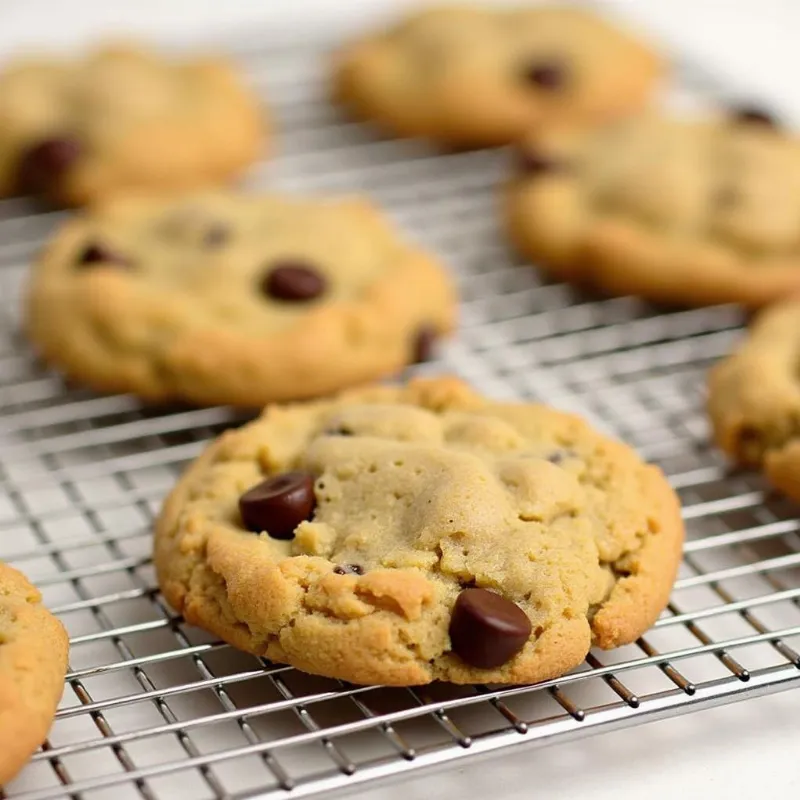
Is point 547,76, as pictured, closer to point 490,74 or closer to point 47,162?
point 490,74

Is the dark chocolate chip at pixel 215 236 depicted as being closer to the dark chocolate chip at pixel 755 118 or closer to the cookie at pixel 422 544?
the cookie at pixel 422 544

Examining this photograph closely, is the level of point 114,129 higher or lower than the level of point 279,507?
higher

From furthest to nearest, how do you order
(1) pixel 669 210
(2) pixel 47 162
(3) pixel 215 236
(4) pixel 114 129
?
(4) pixel 114 129 < (2) pixel 47 162 < (1) pixel 669 210 < (3) pixel 215 236

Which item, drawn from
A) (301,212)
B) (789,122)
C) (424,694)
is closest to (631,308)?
(301,212)

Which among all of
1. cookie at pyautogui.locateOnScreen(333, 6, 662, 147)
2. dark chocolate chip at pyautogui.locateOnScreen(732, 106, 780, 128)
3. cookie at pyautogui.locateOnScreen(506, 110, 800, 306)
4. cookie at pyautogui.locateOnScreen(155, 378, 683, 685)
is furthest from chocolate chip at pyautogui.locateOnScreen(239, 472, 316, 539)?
dark chocolate chip at pyautogui.locateOnScreen(732, 106, 780, 128)

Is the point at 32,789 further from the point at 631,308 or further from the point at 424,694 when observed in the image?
the point at 631,308

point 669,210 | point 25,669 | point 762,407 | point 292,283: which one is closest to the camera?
point 25,669

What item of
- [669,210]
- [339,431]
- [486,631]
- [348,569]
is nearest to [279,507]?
[348,569]
